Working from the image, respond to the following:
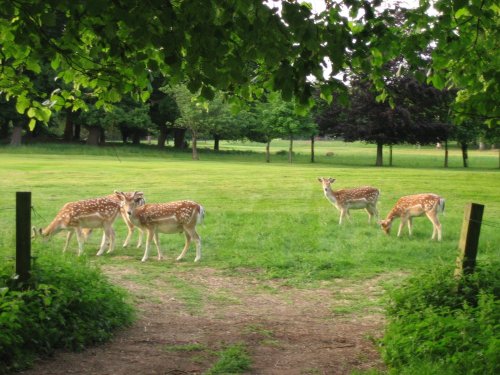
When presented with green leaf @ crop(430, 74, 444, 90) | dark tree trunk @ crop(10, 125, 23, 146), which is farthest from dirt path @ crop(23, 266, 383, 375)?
dark tree trunk @ crop(10, 125, 23, 146)

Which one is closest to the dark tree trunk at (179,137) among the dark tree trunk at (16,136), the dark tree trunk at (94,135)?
the dark tree trunk at (94,135)

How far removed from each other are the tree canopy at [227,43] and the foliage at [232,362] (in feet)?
8.46

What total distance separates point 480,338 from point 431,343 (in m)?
0.42

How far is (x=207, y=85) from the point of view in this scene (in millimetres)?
6223

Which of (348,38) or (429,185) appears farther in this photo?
(429,185)

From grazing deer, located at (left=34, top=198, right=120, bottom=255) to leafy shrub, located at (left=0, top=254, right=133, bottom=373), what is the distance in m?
5.02

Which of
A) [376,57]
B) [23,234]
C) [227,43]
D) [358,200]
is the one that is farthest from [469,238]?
[358,200]

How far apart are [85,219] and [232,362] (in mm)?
7451

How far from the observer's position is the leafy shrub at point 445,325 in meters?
5.73

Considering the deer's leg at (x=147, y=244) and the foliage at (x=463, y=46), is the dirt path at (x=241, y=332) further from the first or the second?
the foliage at (x=463, y=46)

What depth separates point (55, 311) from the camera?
6.95 metres

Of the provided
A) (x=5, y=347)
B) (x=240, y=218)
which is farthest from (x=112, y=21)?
(x=240, y=218)

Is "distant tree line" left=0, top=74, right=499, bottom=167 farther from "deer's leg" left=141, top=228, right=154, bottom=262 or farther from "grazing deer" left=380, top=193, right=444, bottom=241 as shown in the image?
"deer's leg" left=141, top=228, right=154, bottom=262

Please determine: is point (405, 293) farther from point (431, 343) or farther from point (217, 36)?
point (217, 36)
